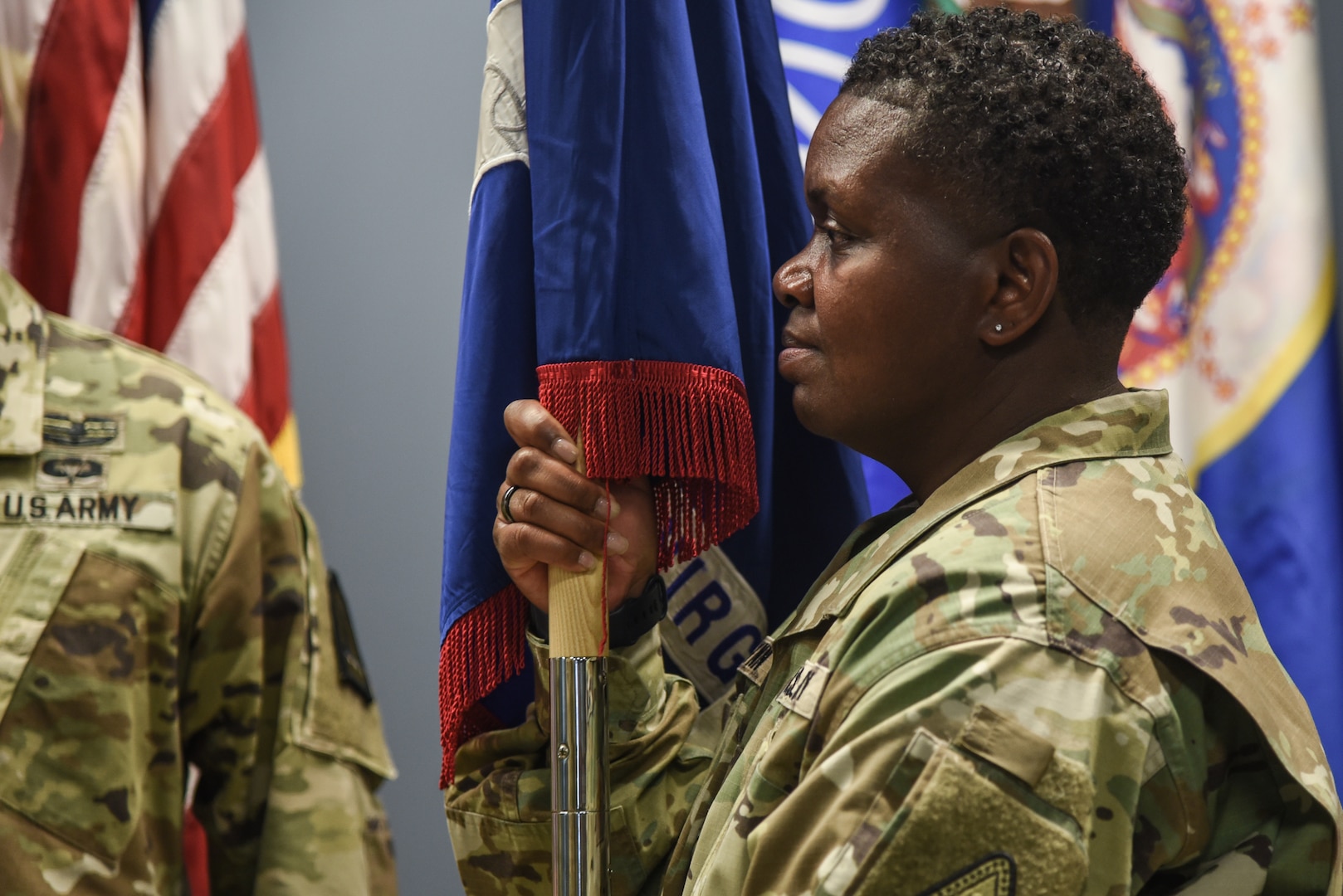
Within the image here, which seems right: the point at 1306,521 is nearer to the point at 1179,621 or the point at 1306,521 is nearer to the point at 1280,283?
the point at 1280,283

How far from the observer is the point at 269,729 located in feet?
4.39

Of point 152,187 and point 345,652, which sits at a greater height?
point 152,187

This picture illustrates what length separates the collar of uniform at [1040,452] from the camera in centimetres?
84

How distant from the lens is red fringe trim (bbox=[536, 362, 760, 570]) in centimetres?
103

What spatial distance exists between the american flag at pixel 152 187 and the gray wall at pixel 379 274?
5.6 inches

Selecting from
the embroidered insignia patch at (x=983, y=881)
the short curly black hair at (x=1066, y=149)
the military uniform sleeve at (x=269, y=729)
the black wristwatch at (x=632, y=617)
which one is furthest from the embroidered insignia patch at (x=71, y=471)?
the embroidered insignia patch at (x=983, y=881)

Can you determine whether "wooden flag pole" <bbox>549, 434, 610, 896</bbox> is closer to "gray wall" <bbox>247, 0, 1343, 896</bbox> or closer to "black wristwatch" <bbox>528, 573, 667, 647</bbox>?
"black wristwatch" <bbox>528, 573, 667, 647</bbox>

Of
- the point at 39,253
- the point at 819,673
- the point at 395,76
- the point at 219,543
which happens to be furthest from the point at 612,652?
the point at 395,76

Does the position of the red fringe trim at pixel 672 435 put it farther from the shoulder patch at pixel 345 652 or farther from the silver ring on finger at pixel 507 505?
the shoulder patch at pixel 345 652

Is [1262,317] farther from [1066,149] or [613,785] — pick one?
[613,785]

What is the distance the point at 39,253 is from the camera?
5.57 ft

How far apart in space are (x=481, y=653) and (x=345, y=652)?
36 centimetres

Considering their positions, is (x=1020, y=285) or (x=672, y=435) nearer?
(x=1020, y=285)

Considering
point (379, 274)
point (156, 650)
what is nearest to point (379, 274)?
point (379, 274)
